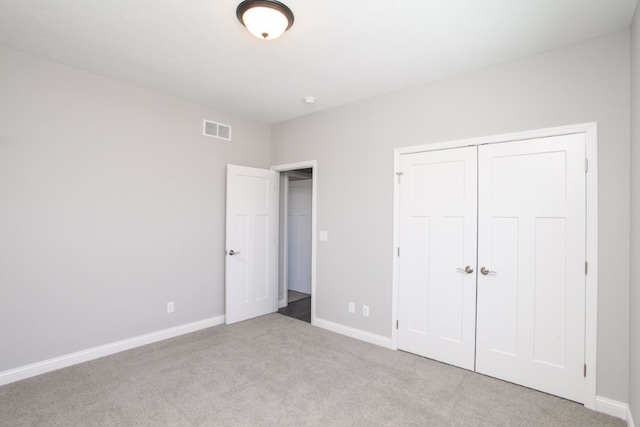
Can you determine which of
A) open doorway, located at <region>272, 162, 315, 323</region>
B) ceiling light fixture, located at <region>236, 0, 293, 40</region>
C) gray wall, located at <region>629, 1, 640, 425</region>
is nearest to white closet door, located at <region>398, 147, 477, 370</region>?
gray wall, located at <region>629, 1, 640, 425</region>

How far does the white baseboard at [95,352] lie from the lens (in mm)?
2614

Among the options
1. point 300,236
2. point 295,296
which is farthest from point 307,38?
point 295,296

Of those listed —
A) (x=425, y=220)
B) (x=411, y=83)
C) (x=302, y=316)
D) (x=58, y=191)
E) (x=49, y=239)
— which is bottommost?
(x=302, y=316)

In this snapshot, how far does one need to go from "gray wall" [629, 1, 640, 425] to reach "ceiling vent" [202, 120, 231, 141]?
3.87 meters

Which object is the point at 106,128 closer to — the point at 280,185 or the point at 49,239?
the point at 49,239

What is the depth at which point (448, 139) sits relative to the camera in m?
2.99

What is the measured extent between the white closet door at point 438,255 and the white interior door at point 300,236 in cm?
263

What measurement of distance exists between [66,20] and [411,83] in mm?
2871

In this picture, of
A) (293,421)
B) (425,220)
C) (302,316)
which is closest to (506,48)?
(425,220)

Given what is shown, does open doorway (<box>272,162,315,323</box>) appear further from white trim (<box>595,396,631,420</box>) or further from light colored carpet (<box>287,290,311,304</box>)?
white trim (<box>595,396,631,420</box>)

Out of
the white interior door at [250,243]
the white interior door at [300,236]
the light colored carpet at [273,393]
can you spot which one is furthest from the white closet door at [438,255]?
the white interior door at [300,236]

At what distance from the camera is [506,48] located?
248 cm

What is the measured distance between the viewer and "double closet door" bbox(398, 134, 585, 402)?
241 centimetres

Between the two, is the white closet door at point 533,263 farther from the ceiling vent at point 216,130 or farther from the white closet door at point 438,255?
the ceiling vent at point 216,130
